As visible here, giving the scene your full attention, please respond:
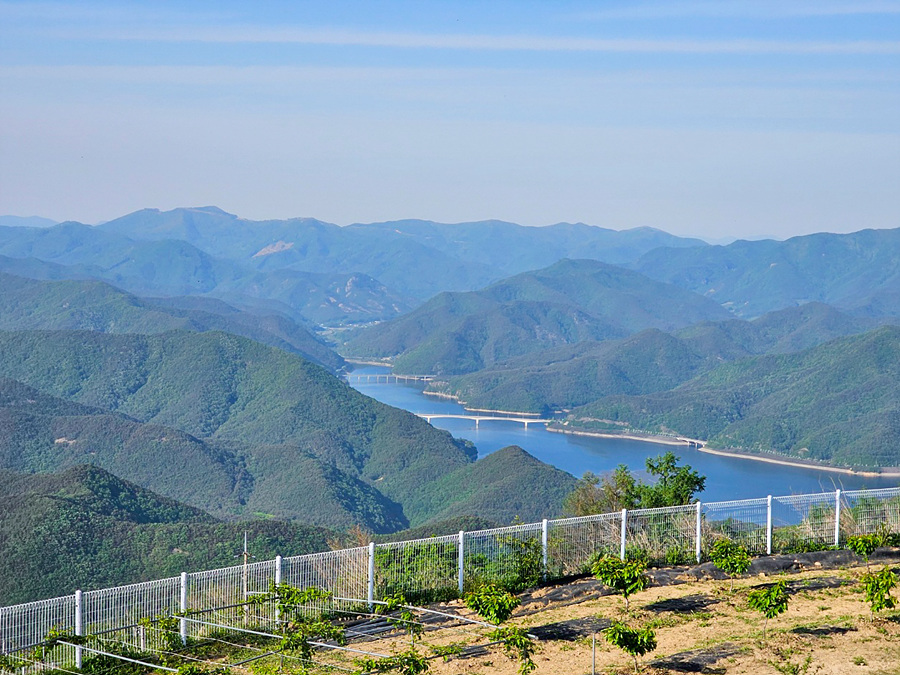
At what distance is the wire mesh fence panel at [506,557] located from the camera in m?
21.3

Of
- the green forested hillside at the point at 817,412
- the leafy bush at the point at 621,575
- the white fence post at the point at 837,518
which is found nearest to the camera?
the leafy bush at the point at 621,575

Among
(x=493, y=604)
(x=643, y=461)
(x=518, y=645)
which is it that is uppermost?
(x=493, y=604)

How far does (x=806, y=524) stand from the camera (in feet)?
79.7

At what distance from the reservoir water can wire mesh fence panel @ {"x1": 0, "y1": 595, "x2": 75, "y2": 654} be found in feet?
375

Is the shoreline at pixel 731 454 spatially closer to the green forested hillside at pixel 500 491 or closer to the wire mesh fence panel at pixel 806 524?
the green forested hillside at pixel 500 491

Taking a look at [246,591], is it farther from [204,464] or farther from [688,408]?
[688,408]

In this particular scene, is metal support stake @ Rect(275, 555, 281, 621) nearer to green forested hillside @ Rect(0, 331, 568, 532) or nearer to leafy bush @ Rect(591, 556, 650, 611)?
leafy bush @ Rect(591, 556, 650, 611)

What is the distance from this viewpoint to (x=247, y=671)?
55.7 ft

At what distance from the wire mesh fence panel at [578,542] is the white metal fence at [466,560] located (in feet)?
0.07

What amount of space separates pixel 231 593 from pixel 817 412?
542 ft

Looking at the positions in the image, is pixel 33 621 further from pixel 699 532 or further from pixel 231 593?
pixel 699 532

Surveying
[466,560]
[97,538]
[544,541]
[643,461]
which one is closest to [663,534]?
[544,541]

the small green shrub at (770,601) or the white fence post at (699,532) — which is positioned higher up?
the white fence post at (699,532)

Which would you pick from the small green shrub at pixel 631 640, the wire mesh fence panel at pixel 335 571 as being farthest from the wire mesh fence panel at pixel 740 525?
the wire mesh fence panel at pixel 335 571
